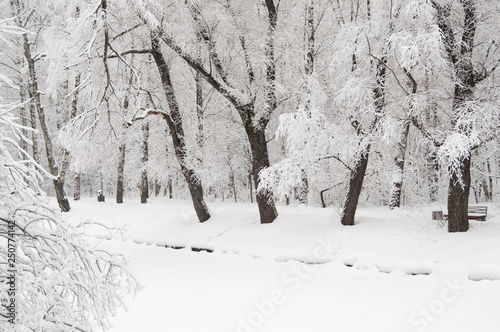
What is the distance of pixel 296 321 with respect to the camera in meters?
6.28

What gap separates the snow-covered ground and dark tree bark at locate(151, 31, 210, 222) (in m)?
1.22

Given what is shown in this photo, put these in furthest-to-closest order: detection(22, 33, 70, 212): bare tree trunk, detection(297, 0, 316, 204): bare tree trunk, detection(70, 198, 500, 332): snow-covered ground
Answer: detection(22, 33, 70, 212): bare tree trunk, detection(297, 0, 316, 204): bare tree trunk, detection(70, 198, 500, 332): snow-covered ground

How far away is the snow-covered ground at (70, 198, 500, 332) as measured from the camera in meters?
6.21

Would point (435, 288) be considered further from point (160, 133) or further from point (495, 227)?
point (160, 133)

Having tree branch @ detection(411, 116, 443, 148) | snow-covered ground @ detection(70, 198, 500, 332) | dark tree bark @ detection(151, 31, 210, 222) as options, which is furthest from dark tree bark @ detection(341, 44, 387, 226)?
dark tree bark @ detection(151, 31, 210, 222)

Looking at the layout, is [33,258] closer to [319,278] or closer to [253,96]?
[319,278]

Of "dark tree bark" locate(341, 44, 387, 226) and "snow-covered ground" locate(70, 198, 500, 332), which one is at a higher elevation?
"dark tree bark" locate(341, 44, 387, 226)

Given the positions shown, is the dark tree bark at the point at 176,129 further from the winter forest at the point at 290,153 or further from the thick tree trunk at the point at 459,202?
the thick tree trunk at the point at 459,202

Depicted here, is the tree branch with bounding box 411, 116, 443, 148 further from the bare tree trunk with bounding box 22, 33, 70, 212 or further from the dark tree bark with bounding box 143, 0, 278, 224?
the bare tree trunk with bounding box 22, 33, 70, 212

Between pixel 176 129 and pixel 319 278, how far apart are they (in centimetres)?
748

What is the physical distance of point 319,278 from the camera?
855cm

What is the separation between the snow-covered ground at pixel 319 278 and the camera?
621 cm

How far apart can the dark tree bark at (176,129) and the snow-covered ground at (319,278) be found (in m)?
1.22

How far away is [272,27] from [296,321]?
9237 millimetres
